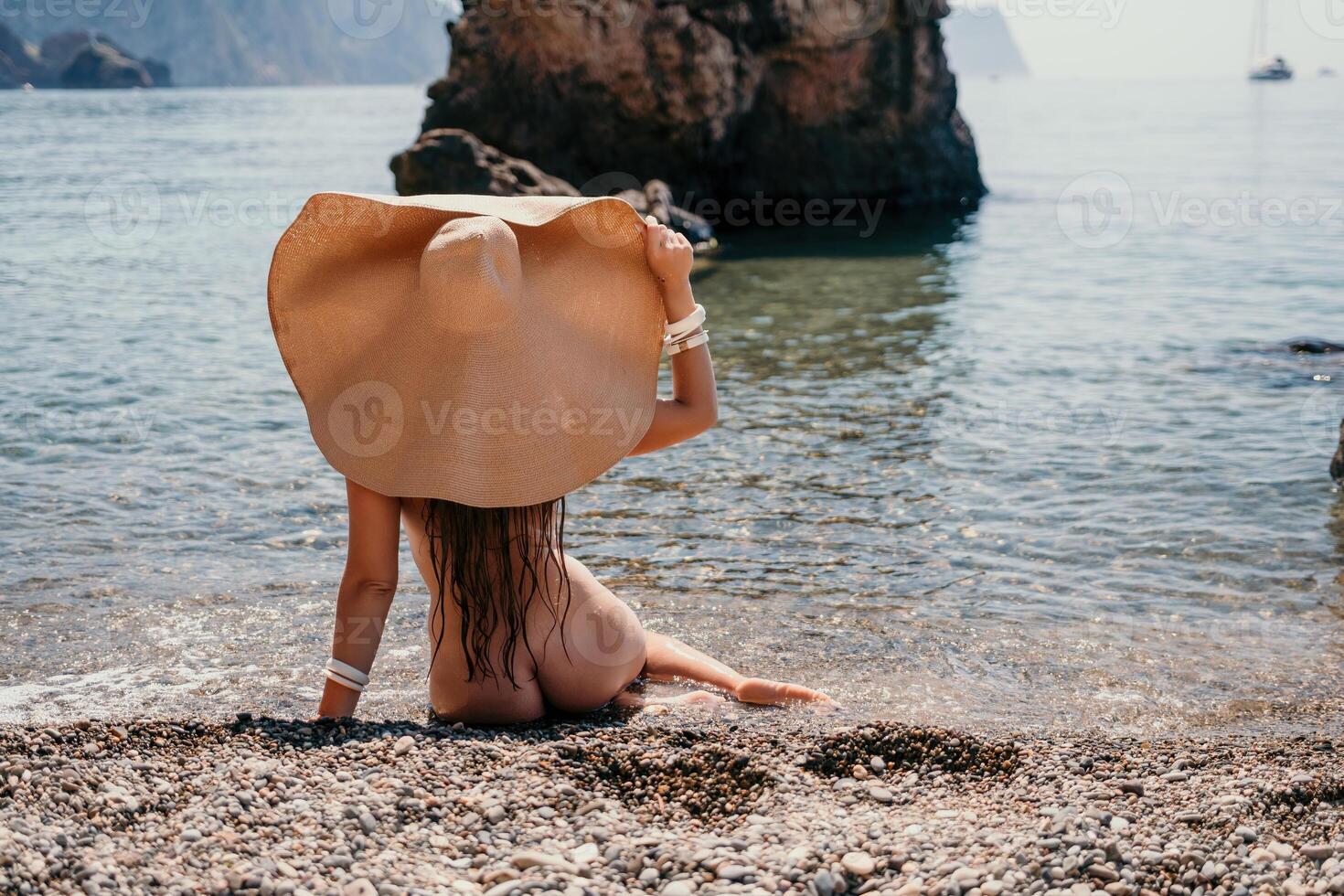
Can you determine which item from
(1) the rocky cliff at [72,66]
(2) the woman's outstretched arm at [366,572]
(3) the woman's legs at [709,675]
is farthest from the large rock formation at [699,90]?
(1) the rocky cliff at [72,66]

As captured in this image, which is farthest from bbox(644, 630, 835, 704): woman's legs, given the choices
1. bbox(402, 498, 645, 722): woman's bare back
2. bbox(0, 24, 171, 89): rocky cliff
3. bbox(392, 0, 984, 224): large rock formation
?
bbox(0, 24, 171, 89): rocky cliff

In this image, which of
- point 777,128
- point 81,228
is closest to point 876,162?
point 777,128

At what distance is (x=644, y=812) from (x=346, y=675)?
109 cm

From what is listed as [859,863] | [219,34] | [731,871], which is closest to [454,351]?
[731,871]

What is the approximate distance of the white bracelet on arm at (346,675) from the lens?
3.61 meters

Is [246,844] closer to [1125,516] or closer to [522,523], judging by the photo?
[522,523]

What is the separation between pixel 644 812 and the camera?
3.13 m

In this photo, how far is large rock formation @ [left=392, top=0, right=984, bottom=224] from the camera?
23.4 m

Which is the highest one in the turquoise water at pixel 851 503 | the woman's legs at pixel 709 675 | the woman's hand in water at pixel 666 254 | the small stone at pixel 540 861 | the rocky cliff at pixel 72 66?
the rocky cliff at pixel 72 66

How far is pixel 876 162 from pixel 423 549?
25.7 m

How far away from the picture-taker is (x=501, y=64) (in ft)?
78.3

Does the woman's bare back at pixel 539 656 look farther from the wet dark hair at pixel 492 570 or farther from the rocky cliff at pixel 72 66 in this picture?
the rocky cliff at pixel 72 66

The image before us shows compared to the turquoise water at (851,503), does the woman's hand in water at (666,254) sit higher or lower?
higher

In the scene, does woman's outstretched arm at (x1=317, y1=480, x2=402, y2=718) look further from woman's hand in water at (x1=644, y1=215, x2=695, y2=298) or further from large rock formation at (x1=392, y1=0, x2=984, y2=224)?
large rock formation at (x1=392, y1=0, x2=984, y2=224)
